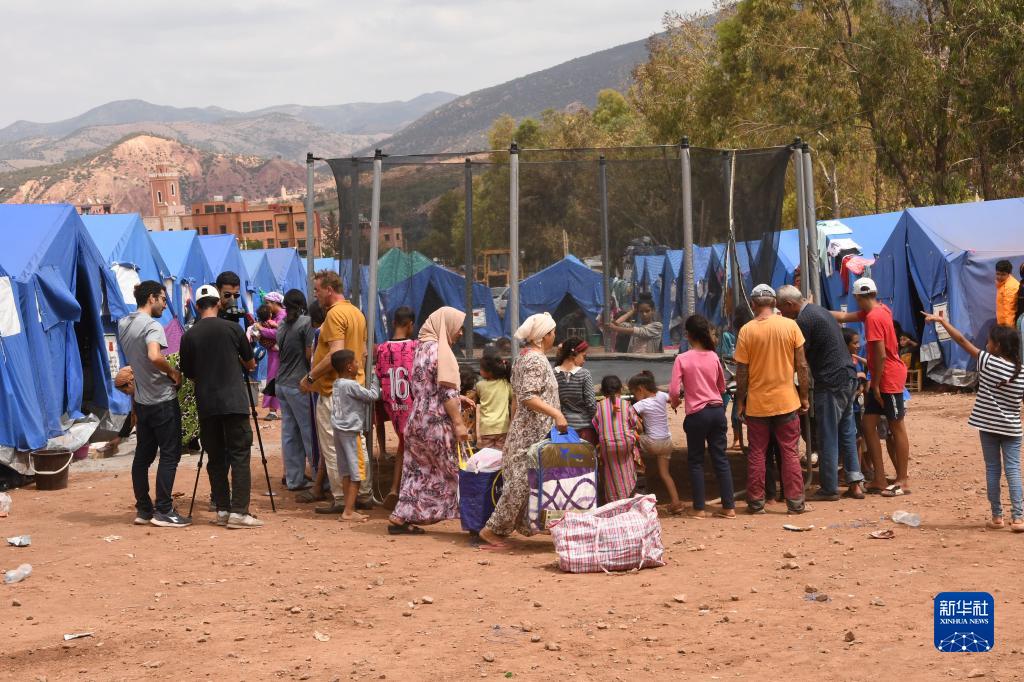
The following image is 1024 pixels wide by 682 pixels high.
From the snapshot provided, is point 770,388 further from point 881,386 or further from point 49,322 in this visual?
point 49,322

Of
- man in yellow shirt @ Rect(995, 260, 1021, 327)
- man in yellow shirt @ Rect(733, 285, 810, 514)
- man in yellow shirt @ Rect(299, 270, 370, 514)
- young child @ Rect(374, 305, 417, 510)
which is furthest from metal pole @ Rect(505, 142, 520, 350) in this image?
Result: man in yellow shirt @ Rect(995, 260, 1021, 327)

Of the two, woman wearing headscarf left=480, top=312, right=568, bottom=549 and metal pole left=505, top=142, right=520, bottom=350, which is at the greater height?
metal pole left=505, top=142, right=520, bottom=350

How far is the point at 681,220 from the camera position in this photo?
9.16m

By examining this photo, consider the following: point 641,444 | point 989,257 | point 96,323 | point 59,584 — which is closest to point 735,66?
point 989,257

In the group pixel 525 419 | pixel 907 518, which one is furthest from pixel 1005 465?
pixel 525 419

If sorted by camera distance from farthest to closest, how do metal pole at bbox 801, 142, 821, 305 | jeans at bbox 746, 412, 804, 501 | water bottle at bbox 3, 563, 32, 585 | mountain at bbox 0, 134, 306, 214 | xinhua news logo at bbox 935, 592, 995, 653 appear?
1. mountain at bbox 0, 134, 306, 214
2. metal pole at bbox 801, 142, 821, 305
3. jeans at bbox 746, 412, 804, 501
4. water bottle at bbox 3, 563, 32, 585
5. xinhua news logo at bbox 935, 592, 995, 653

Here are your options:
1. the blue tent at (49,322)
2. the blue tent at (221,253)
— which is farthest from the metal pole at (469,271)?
the blue tent at (221,253)

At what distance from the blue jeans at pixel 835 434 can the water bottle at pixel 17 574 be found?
5.55 metres

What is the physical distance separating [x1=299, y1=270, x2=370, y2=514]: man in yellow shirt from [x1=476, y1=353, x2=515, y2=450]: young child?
102cm

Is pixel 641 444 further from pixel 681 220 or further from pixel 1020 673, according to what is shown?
pixel 1020 673

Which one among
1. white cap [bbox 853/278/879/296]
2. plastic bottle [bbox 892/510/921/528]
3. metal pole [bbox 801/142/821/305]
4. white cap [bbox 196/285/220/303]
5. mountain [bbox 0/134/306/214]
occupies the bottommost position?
plastic bottle [bbox 892/510/921/528]

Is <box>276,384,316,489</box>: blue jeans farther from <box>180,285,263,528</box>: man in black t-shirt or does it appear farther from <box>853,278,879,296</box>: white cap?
<box>853,278,879,296</box>: white cap

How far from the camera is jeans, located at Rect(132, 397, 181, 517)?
26.8 feet

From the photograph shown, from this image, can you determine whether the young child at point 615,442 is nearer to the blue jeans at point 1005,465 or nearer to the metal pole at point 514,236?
the metal pole at point 514,236
